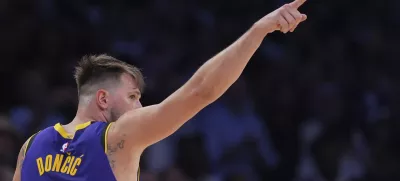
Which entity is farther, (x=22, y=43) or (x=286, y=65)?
(x=286, y=65)

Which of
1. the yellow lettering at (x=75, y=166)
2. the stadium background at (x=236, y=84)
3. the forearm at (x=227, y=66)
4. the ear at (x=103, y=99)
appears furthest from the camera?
the stadium background at (x=236, y=84)

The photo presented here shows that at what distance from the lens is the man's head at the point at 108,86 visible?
402 centimetres

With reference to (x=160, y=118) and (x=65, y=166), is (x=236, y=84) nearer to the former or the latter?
(x=65, y=166)

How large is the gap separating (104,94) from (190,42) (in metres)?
4.61

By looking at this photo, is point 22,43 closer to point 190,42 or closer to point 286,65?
point 190,42

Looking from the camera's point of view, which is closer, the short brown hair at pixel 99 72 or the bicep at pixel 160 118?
the bicep at pixel 160 118

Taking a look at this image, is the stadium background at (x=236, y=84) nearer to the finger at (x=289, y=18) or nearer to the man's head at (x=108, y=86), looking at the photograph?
the man's head at (x=108, y=86)

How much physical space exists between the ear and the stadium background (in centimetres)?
315

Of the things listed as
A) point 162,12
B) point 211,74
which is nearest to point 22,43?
point 162,12

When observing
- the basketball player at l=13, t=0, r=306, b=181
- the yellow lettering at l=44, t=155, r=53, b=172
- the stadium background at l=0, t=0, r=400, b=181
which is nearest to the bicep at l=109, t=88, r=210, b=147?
the basketball player at l=13, t=0, r=306, b=181

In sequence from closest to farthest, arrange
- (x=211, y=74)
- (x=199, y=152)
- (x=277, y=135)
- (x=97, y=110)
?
(x=211, y=74) → (x=97, y=110) → (x=199, y=152) → (x=277, y=135)

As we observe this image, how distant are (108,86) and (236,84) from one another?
4.22 meters

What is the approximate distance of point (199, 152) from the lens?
761 cm

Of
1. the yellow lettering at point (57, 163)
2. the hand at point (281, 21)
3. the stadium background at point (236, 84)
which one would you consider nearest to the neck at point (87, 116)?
the yellow lettering at point (57, 163)
